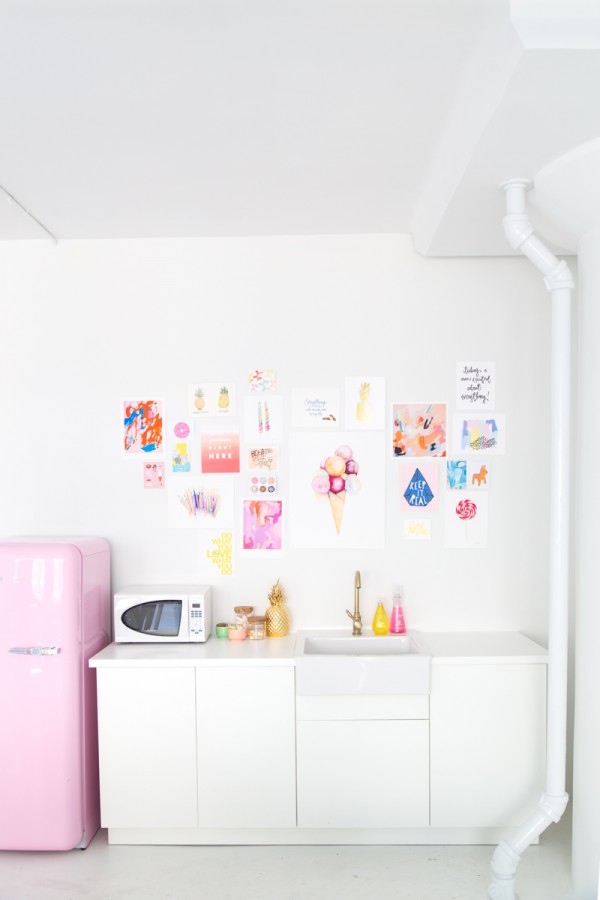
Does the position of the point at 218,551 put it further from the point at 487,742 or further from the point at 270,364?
the point at 487,742

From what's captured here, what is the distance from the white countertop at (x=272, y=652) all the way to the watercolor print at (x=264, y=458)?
2.68 feet

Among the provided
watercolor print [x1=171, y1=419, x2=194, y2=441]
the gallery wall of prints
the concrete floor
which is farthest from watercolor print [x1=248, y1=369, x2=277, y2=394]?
the concrete floor

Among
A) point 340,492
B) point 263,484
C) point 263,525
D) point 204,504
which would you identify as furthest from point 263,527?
point 340,492

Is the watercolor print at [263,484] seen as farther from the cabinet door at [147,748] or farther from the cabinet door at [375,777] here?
the cabinet door at [375,777]

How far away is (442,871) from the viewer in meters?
2.94

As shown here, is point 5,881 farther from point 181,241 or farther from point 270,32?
point 270,32

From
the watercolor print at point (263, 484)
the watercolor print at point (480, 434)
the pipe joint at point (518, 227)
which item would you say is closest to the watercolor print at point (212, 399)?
the watercolor print at point (263, 484)

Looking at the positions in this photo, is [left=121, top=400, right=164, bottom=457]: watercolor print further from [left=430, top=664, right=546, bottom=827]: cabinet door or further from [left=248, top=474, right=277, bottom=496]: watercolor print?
[left=430, top=664, right=546, bottom=827]: cabinet door

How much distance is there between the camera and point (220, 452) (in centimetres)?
359

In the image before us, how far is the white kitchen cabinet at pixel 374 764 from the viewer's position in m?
3.07

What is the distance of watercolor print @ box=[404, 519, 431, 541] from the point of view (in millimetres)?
3555

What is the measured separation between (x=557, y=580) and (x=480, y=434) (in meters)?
1.02

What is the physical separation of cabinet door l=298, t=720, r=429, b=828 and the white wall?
2.04 ft

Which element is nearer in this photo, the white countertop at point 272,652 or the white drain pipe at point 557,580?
the white drain pipe at point 557,580
